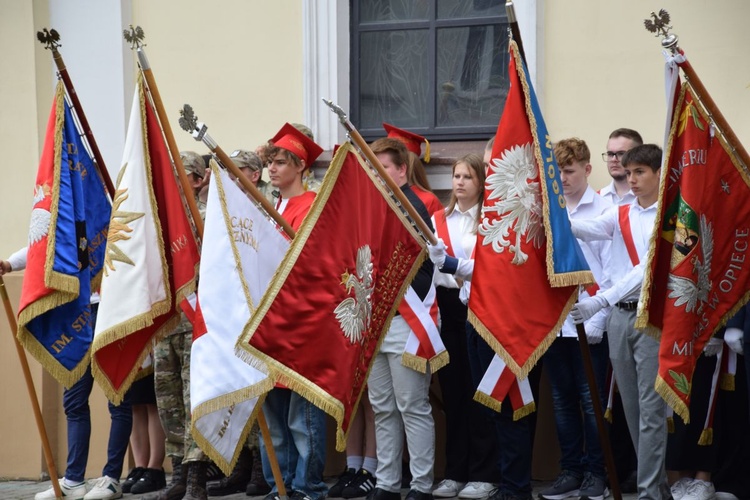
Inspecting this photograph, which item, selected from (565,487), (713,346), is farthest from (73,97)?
(713,346)

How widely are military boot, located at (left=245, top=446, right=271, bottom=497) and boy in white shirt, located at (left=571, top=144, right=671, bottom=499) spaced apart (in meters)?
2.47

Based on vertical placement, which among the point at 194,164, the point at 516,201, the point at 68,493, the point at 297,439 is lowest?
the point at 68,493

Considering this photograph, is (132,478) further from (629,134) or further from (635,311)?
(629,134)

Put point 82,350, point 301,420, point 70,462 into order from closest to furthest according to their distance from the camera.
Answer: point 301,420
point 82,350
point 70,462

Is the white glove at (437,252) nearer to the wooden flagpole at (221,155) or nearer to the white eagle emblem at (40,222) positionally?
the wooden flagpole at (221,155)

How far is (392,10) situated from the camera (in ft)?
30.5

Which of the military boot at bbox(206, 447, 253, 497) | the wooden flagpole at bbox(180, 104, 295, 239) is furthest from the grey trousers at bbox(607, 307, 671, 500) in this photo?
the military boot at bbox(206, 447, 253, 497)

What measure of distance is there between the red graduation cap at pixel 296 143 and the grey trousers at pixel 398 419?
122 cm

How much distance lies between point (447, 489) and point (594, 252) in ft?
5.48

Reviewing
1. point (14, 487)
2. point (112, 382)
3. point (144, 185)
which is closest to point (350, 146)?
point (144, 185)

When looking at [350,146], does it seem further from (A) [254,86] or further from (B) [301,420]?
(A) [254,86]

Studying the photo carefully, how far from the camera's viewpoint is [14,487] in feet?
29.9

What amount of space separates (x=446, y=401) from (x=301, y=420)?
105 centimetres

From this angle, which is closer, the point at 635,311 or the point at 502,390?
the point at 635,311
